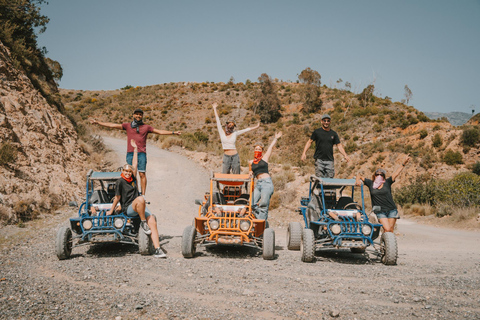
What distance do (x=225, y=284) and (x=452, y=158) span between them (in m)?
31.9

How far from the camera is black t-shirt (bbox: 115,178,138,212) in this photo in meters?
7.63

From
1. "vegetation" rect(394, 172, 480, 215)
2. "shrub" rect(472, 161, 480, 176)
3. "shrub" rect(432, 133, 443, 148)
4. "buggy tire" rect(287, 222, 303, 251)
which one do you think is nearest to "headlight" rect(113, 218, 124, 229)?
"buggy tire" rect(287, 222, 303, 251)

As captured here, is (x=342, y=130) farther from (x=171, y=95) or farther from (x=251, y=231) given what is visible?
(x=251, y=231)

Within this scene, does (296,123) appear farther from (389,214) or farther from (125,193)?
(125,193)

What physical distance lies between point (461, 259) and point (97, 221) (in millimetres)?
8444

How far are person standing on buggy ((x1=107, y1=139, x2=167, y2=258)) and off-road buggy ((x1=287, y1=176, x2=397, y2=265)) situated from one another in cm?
311

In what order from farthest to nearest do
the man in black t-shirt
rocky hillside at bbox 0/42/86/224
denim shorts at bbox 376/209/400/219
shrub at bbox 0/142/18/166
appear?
shrub at bbox 0/142/18/166 → rocky hillside at bbox 0/42/86/224 → the man in black t-shirt → denim shorts at bbox 376/209/400/219

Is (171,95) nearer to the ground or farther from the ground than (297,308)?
farther from the ground

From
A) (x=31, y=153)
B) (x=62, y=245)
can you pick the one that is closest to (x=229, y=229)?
(x=62, y=245)

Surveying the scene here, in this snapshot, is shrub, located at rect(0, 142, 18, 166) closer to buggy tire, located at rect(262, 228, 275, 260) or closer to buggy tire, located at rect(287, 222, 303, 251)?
buggy tire, located at rect(262, 228, 275, 260)

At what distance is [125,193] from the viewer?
25.2ft

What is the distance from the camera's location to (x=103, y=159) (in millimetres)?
20297

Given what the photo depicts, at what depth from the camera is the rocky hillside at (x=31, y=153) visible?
11328mm

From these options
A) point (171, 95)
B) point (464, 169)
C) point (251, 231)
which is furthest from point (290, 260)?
point (171, 95)
